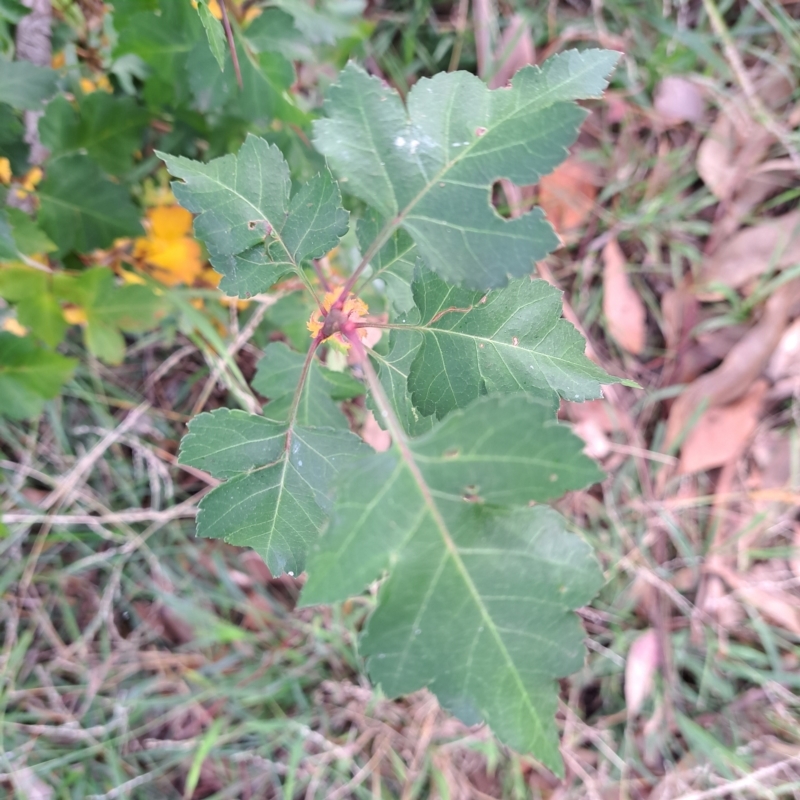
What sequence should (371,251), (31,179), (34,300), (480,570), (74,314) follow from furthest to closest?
(74,314), (31,179), (34,300), (371,251), (480,570)

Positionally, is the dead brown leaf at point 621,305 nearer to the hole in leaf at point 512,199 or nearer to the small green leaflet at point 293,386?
the hole in leaf at point 512,199

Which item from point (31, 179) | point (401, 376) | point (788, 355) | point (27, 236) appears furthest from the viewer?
point (788, 355)

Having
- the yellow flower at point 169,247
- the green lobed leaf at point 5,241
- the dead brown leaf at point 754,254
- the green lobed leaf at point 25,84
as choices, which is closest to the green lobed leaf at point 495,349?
the green lobed leaf at point 5,241

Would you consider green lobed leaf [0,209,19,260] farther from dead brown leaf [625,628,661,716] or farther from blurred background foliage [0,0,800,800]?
dead brown leaf [625,628,661,716]

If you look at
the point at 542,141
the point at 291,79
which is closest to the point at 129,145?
the point at 291,79

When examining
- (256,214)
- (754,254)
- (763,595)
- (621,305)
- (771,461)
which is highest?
(256,214)

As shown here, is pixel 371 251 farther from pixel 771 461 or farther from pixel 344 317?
pixel 771 461

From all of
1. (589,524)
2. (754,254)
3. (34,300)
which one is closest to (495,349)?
(34,300)
